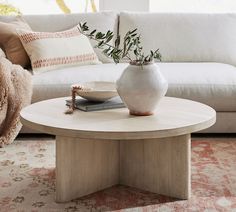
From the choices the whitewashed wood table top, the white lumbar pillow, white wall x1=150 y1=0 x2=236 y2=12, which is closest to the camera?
the whitewashed wood table top

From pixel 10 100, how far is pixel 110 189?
0.96 meters

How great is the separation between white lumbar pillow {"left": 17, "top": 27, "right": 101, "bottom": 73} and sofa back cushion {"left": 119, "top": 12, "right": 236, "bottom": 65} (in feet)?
1.34

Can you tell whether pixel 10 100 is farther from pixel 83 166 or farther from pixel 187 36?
pixel 187 36

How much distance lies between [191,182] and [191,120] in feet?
1.56

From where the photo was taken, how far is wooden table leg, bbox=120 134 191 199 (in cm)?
221

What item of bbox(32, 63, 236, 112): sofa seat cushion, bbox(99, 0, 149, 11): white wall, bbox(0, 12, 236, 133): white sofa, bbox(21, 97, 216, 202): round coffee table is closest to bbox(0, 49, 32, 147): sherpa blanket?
bbox(32, 63, 236, 112): sofa seat cushion

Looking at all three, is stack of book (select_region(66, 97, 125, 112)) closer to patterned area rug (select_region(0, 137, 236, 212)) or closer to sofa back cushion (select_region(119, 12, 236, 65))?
patterned area rug (select_region(0, 137, 236, 212))

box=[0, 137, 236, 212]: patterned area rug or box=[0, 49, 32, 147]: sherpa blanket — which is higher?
box=[0, 49, 32, 147]: sherpa blanket

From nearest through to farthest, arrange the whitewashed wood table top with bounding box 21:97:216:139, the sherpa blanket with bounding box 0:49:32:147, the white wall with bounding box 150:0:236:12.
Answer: the whitewashed wood table top with bounding box 21:97:216:139, the sherpa blanket with bounding box 0:49:32:147, the white wall with bounding box 150:0:236:12

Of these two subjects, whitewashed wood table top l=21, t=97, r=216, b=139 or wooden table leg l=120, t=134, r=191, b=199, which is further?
wooden table leg l=120, t=134, r=191, b=199

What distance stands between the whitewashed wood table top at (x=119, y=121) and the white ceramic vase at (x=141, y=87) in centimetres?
5

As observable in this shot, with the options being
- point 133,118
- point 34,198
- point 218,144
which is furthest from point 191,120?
point 218,144

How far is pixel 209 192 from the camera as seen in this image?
232 cm

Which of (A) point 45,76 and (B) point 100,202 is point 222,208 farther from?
(A) point 45,76
